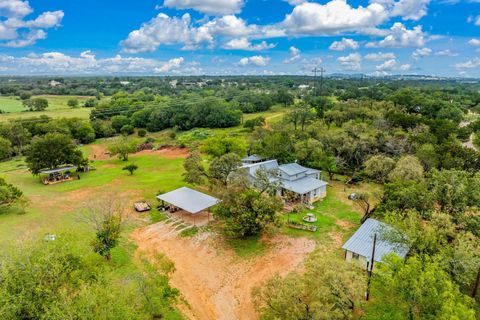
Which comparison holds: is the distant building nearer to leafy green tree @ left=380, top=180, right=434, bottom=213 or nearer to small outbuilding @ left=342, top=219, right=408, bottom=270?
leafy green tree @ left=380, top=180, right=434, bottom=213

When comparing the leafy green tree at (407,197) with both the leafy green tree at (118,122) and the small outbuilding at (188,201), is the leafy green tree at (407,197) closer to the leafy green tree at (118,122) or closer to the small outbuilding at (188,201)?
the small outbuilding at (188,201)

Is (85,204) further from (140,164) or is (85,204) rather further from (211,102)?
(211,102)

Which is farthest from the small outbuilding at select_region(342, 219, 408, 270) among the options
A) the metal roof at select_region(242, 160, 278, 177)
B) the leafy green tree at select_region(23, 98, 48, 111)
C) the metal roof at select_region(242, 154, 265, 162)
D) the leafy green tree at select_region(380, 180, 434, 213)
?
the leafy green tree at select_region(23, 98, 48, 111)

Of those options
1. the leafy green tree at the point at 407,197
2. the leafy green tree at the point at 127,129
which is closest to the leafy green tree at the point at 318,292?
the leafy green tree at the point at 407,197

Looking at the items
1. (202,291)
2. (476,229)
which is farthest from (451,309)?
(202,291)

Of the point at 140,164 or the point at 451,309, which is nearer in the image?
the point at 451,309

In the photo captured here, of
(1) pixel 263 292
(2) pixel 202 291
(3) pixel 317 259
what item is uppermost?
(3) pixel 317 259
